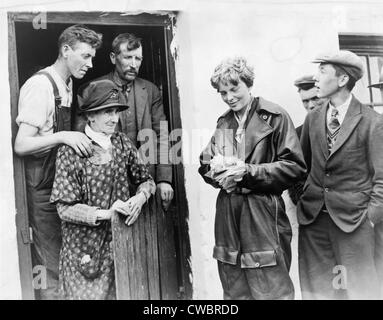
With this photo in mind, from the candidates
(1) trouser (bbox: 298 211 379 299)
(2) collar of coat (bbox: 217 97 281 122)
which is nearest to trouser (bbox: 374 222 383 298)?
(1) trouser (bbox: 298 211 379 299)

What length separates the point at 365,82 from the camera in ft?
18.0

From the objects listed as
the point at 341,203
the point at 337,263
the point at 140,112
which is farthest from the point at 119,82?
the point at 337,263

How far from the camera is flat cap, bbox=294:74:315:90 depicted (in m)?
5.41

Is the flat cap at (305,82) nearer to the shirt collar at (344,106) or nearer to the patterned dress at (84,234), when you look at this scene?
the shirt collar at (344,106)

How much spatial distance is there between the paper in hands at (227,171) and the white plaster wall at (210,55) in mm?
154

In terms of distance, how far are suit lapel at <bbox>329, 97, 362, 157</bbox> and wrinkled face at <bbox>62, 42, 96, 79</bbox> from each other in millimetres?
2094

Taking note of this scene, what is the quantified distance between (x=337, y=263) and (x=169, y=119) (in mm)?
1807

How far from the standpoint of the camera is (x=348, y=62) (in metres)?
5.36

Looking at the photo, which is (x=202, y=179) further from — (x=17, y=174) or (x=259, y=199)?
(x=17, y=174)

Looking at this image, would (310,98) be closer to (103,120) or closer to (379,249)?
(379,249)

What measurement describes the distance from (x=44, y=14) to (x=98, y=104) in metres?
0.85

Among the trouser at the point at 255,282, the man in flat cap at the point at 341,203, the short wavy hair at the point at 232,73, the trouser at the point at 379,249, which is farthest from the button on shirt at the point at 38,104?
the trouser at the point at 379,249

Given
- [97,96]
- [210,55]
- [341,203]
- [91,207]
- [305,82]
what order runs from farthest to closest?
[305,82]
[210,55]
[341,203]
[97,96]
[91,207]
